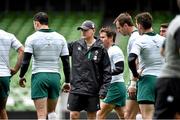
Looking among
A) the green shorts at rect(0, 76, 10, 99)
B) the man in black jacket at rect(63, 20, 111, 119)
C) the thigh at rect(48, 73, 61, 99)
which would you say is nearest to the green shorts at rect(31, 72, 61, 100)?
the thigh at rect(48, 73, 61, 99)

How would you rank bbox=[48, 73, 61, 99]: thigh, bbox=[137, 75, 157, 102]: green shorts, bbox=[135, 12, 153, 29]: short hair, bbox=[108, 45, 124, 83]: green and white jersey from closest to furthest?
1. bbox=[135, 12, 153, 29]: short hair
2. bbox=[137, 75, 157, 102]: green shorts
3. bbox=[48, 73, 61, 99]: thigh
4. bbox=[108, 45, 124, 83]: green and white jersey

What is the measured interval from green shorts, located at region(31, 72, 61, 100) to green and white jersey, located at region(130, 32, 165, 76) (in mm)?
1489

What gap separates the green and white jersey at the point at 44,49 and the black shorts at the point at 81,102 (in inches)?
22.5

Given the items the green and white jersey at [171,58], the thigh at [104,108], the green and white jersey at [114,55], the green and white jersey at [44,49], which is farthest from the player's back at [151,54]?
the green and white jersey at [171,58]

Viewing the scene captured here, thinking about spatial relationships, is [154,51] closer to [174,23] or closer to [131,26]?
[131,26]

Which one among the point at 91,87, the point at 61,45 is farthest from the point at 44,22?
the point at 91,87

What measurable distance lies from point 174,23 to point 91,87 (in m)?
4.07

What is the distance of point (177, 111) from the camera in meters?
9.16

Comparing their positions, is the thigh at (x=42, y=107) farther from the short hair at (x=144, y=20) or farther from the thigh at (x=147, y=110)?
the short hair at (x=144, y=20)

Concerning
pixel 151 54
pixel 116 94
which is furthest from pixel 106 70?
pixel 116 94

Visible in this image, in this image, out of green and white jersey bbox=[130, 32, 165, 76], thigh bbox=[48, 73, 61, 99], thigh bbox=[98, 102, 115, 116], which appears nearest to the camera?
green and white jersey bbox=[130, 32, 165, 76]

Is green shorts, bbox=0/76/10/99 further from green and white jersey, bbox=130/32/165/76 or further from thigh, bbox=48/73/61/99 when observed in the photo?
green and white jersey, bbox=130/32/165/76

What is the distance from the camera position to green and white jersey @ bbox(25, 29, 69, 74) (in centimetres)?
1266

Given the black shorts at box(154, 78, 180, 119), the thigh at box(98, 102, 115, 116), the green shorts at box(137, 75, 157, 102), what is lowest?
the thigh at box(98, 102, 115, 116)
